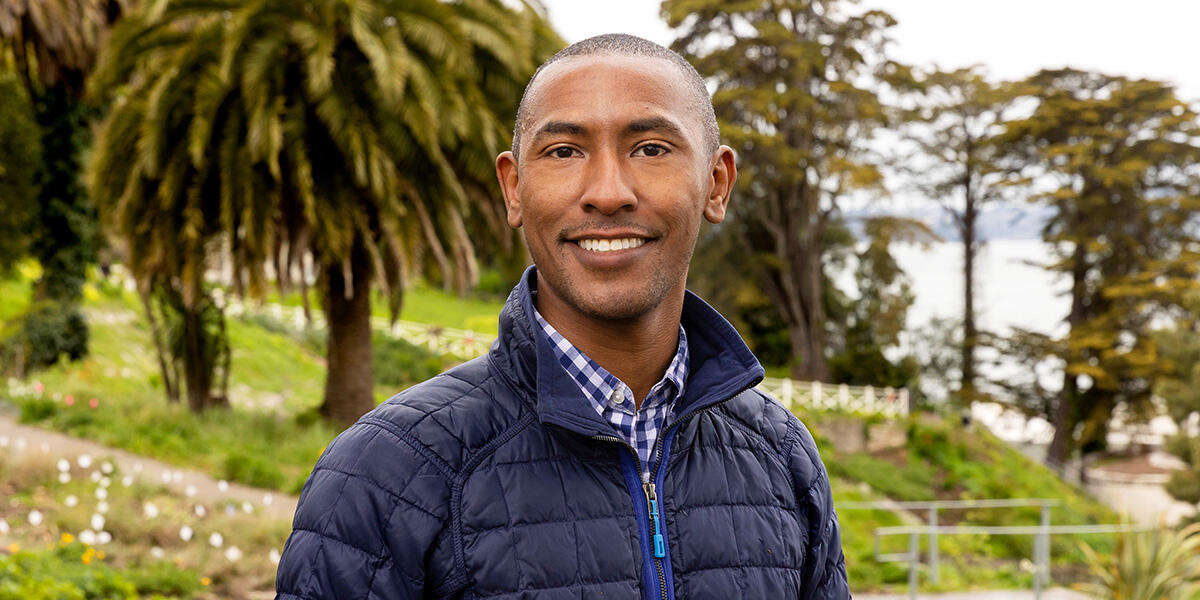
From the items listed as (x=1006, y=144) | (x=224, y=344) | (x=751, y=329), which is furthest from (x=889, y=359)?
(x=224, y=344)

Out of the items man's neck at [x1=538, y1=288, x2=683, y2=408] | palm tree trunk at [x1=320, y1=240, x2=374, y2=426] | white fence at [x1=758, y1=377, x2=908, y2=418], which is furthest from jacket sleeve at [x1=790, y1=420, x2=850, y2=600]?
white fence at [x1=758, y1=377, x2=908, y2=418]

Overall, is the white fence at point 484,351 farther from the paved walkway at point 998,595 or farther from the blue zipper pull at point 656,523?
the blue zipper pull at point 656,523

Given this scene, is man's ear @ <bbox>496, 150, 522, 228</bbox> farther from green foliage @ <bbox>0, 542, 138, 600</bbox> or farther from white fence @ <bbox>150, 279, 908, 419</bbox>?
white fence @ <bbox>150, 279, 908, 419</bbox>

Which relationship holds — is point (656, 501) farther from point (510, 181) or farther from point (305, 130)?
point (305, 130)

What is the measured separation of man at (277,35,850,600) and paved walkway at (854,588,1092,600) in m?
9.72

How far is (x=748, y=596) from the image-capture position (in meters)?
1.66

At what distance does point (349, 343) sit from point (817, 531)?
11.4 metres

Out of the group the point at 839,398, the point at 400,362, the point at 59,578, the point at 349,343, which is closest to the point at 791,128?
the point at 839,398

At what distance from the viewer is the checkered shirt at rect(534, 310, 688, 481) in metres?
1.72

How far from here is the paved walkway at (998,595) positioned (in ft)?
35.2

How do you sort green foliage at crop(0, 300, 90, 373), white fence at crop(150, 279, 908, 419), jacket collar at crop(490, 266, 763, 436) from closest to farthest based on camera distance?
jacket collar at crop(490, 266, 763, 436), green foliage at crop(0, 300, 90, 373), white fence at crop(150, 279, 908, 419)

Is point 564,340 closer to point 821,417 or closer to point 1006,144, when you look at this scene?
point 821,417

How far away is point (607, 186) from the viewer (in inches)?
64.0

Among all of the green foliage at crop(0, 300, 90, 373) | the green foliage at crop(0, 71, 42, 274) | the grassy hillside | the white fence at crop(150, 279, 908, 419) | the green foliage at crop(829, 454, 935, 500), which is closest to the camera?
the grassy hillside
